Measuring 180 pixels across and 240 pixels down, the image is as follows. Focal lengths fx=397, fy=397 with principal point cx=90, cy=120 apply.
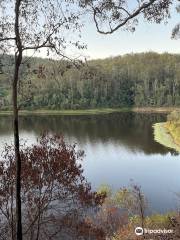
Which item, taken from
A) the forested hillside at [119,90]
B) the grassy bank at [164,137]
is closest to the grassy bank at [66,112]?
the forested hillside at [119,90]

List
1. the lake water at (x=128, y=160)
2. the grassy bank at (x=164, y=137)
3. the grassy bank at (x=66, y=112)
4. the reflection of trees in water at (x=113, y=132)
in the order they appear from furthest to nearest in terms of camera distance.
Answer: the grassy bank at (x=66, y=112), the reflection of trees in water at (x=113, y=132), the grassy bank at (x=164, y=137), the lake water at (x=128, y=160)

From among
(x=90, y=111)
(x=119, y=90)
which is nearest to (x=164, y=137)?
(x=90, y=111)

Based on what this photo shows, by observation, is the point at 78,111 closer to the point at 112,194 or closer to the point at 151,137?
the point at 151,137

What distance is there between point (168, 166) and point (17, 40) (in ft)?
120

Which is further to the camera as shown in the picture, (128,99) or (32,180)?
(128,99)

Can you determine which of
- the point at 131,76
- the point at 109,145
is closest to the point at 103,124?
the point at 109,145

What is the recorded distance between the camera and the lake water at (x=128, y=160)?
117 ft

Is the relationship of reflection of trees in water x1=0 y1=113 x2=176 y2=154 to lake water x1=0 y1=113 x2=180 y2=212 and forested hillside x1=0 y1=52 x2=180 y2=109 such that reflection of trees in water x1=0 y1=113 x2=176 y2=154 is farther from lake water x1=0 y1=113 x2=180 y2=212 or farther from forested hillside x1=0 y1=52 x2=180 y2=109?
forested hillside x1=0 y1=52 x2=180 y2=109

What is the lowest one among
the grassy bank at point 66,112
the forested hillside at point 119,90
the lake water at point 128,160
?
the lake water at point 128,160

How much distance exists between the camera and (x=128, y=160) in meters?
48.6

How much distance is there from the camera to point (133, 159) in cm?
4919

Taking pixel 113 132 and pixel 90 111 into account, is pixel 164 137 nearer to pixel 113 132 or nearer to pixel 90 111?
pixel 113 132

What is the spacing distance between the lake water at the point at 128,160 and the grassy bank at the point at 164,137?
125cm

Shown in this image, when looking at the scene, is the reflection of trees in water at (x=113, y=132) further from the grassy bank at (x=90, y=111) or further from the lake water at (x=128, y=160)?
the grassy bank at (x=90, y=111)
